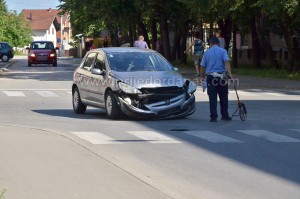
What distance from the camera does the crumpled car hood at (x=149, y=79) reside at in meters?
17.5

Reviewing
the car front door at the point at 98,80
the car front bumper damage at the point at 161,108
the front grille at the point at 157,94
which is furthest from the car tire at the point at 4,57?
the front grille at the point at 157,94

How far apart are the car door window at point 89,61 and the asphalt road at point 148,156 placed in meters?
1.12

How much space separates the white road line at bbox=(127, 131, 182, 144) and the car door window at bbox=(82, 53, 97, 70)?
4535mm

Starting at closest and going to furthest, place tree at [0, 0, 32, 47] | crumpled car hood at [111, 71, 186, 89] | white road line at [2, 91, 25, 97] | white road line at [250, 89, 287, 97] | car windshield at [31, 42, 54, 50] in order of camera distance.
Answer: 1. crumpled car hood at [111, 71, 186, 89]
2. white road line at [2, 91, 25, 97]
3. white road line at [250, 89, 287, 97]
4. car windshield at [31, 42, 54, 50]
5. tree at [0, 0, 32, 47]

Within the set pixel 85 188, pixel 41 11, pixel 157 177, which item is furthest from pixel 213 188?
pixel 41 11

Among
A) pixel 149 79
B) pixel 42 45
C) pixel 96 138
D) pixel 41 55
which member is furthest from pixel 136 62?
pixel 42 45

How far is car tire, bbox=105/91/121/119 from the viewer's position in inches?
694

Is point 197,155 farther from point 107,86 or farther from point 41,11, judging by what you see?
point 41,11

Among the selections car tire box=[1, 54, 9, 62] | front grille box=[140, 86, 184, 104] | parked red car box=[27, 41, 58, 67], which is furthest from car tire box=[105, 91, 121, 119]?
car tire box=[1, 54, 9, 62]

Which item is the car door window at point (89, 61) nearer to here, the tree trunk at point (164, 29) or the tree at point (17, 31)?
the tree trunk at point (164, 29)

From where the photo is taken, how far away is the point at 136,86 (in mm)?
17391

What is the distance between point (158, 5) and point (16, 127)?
121ft

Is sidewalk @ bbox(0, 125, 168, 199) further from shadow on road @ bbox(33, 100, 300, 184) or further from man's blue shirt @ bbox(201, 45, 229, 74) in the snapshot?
man's blue shirt @ bbox(201, 45, 229, 74)

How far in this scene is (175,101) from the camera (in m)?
17.6
